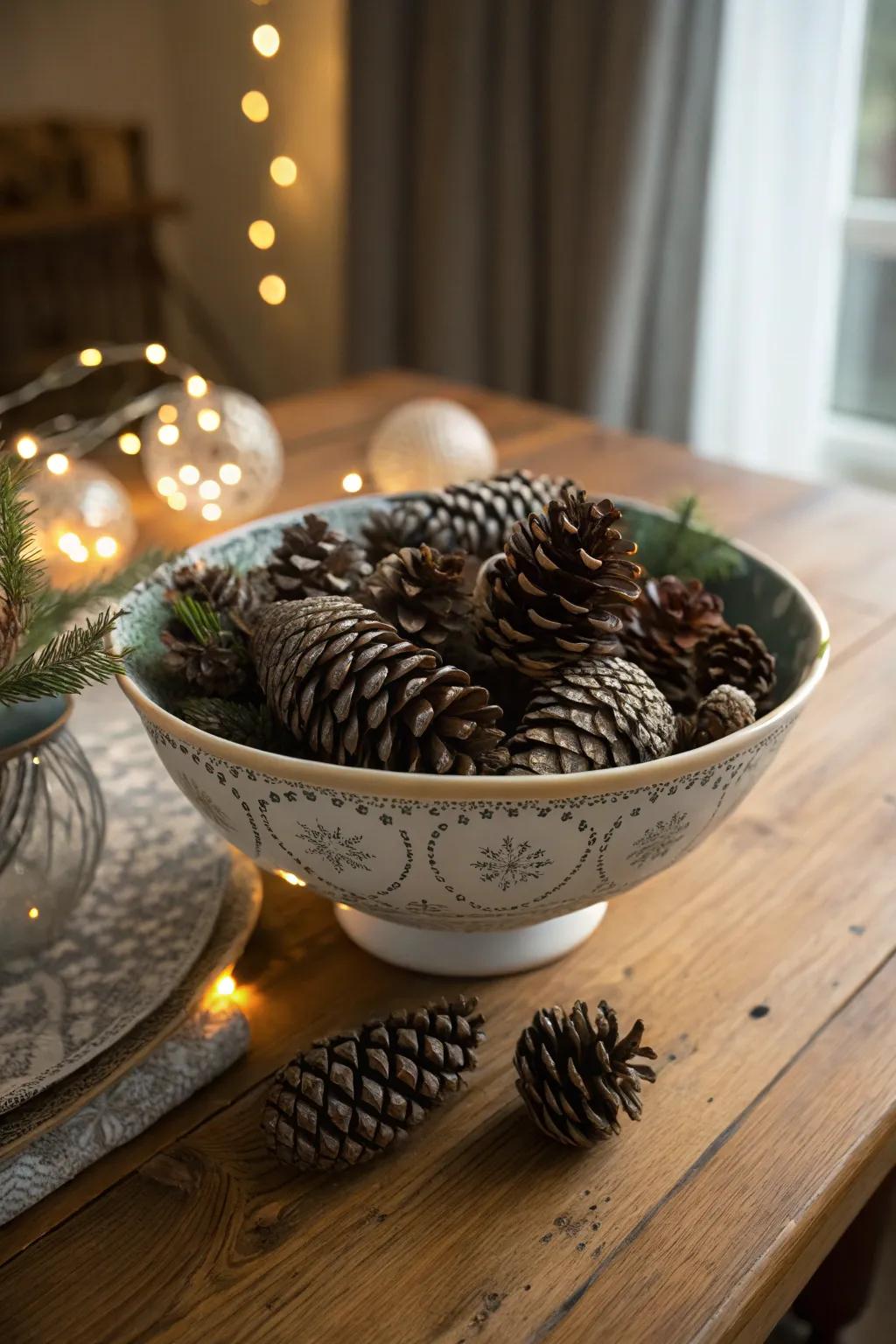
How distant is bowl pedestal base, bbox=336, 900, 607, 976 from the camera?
56 centimetres

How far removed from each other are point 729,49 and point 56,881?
65.0 inches

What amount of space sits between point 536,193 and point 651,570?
1.63 metres

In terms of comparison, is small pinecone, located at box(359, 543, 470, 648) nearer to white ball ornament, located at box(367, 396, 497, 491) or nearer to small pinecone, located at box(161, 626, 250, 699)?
small pinecone, located at box(161, 626, 250, 699)

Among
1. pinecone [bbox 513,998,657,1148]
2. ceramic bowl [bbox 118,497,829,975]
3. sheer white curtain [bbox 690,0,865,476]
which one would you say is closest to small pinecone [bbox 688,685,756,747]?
ceramic bowl [bbox 118,497,829,975]

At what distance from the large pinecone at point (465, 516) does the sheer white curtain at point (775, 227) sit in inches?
54.5

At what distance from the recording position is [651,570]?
701mm

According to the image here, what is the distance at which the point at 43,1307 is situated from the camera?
0.43 m

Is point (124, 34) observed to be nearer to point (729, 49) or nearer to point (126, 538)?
point (729, 49)

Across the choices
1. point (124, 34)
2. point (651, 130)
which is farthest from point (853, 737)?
point (124, 34)

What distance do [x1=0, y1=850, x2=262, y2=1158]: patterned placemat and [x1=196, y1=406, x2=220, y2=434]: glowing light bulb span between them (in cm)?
56

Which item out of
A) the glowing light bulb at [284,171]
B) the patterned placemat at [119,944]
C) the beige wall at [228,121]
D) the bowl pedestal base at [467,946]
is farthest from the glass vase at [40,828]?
the glowing light bulb at [284,171]

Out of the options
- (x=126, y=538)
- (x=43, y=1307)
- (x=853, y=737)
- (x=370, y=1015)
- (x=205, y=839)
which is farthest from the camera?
(x=126, y=538)

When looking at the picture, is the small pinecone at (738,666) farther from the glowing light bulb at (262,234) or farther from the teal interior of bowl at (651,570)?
the glowing light bulb at (262,234)

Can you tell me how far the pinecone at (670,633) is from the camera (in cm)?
60
